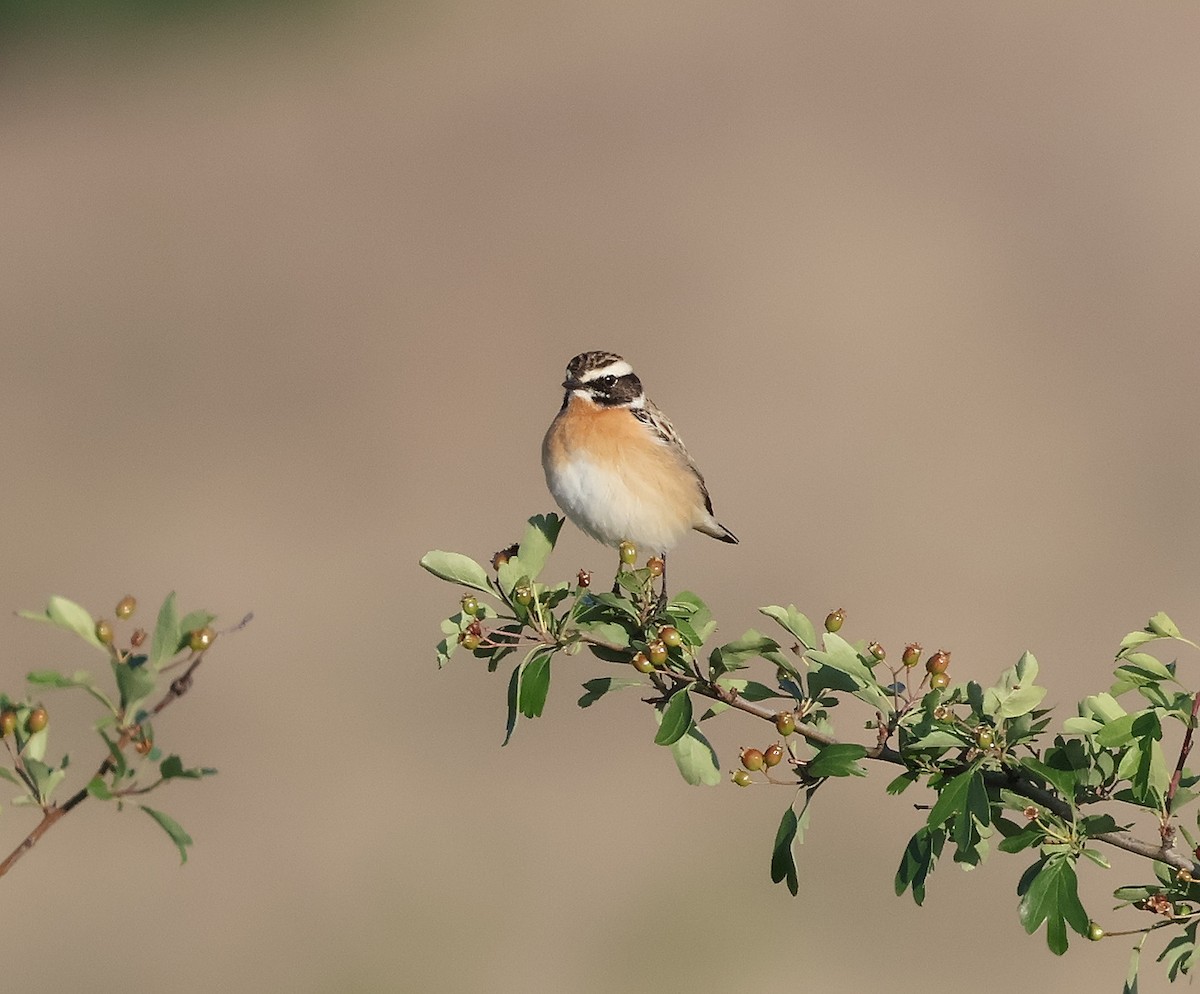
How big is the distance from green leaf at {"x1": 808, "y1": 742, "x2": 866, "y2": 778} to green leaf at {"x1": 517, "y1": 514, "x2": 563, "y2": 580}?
1.09m

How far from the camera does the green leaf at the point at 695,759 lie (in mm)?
5145

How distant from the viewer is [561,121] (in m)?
38.1

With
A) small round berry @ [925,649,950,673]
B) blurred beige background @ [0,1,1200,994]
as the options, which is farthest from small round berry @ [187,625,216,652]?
blurred beige background @ [0,1,1200,994]

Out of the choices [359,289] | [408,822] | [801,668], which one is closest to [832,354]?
[359,289]

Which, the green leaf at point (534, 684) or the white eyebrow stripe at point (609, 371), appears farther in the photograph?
the white eyebrow stripe at point (609, 371)

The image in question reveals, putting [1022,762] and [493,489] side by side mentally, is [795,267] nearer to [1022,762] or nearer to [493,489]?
[493,489]

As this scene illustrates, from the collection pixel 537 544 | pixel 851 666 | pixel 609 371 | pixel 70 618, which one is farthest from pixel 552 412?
pixel 70 618

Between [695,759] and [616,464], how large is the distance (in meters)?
3.72

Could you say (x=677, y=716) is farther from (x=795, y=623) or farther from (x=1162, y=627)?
(x=1162, y=627)

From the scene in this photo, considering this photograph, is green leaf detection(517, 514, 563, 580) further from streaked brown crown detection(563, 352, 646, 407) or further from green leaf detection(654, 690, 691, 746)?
streaked brown crown detection(563, 352, 646, 407)

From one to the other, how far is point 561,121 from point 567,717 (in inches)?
744

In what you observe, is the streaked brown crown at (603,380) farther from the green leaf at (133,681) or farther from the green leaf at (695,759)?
the green leaf at (133,681)

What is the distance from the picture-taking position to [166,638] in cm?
371

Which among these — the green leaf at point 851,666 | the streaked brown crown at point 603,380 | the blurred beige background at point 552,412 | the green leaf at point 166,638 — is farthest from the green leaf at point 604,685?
the blurred beige background at point 552,412
